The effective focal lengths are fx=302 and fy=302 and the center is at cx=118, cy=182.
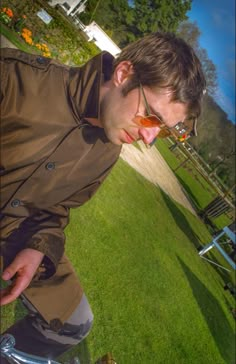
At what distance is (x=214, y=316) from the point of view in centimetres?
734

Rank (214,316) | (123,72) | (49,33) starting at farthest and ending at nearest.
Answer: (49,33)
(214,316)
(123,72)

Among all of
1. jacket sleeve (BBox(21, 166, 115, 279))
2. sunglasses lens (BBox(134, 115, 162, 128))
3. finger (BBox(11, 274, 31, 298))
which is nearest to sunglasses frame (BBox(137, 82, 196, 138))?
sunglasses lens (BBox(134, 115, 162, 128))

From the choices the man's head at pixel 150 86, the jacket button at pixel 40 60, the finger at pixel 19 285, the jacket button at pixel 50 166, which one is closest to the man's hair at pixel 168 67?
the man's head at pixel 150 86

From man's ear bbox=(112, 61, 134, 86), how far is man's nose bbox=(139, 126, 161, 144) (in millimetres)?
362

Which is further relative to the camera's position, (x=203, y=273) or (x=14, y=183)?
(x=203, y=273)

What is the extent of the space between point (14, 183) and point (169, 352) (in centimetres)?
390

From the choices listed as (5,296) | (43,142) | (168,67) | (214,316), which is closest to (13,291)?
(5,296)

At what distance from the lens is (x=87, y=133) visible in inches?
81.0

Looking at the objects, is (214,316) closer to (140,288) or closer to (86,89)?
(140,288)

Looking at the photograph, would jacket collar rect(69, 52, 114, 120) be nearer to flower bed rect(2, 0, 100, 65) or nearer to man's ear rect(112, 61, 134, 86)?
man's ear rect(112, 61, 134, 86)

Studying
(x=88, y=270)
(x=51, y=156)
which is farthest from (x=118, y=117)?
(x=88, y=270)

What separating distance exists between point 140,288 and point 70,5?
5.56m

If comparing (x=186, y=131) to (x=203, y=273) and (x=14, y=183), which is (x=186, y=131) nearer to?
(x=14, y=183)

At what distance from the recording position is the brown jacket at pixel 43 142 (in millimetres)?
1724
